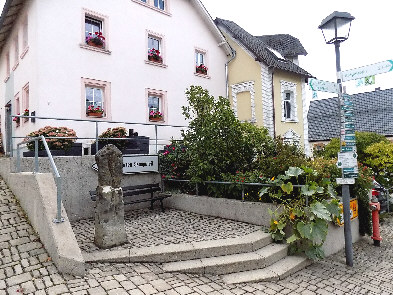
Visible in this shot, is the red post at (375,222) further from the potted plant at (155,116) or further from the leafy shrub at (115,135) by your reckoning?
the potted plant at (155,116)

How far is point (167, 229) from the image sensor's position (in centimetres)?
645

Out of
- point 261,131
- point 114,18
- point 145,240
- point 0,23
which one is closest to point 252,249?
point 145,240

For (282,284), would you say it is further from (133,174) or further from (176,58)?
(176,58)

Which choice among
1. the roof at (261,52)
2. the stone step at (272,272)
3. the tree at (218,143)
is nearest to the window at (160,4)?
the roof at (261,52)

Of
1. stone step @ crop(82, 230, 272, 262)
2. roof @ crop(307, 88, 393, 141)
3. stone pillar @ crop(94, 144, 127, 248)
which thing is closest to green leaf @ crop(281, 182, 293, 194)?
stone step @ crop(82, 230, 272, 262)

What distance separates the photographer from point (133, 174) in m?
8.66

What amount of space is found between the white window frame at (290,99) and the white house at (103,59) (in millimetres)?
3748

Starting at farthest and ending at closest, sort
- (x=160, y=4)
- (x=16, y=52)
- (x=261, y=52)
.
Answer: (x=261, y=52)
(x=160, y=4)
(x=16, y=52)

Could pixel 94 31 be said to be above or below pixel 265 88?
above

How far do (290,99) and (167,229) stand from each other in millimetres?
13857

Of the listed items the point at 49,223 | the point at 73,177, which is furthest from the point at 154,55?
the point at 49,223

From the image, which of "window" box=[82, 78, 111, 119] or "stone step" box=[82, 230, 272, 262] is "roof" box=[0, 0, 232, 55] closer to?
"window" box=[82, 78, 111, 119]

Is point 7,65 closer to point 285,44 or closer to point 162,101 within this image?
point 162,101

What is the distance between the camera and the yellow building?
15953 millimetres
